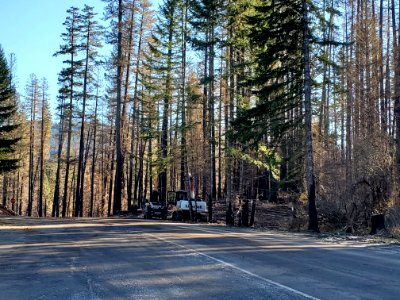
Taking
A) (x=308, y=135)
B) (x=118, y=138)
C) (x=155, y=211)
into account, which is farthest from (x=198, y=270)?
(x=118, y=138)

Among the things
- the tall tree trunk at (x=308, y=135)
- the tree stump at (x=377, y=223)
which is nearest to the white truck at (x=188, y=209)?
the tall tree trunk at (x=308, y=135)

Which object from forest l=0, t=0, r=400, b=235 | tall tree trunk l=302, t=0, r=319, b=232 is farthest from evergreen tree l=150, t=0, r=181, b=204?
tall tree trunk l=302, t=0, r=319, b=232

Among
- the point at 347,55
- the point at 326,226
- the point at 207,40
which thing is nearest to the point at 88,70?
the point at 207,40

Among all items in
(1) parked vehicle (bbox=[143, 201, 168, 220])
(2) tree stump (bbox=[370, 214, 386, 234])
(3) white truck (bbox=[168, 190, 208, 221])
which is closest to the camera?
(2) tree stump (bbox=[370, 214, 386, 234])

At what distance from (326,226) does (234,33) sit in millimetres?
13750

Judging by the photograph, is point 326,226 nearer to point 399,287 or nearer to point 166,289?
point 399,287

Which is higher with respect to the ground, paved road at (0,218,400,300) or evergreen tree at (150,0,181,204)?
evergreen tree at (150,0,181,204)

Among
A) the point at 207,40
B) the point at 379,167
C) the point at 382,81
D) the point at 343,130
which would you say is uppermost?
the point at 207,40

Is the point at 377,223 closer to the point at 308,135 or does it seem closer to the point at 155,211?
the point at 308,135

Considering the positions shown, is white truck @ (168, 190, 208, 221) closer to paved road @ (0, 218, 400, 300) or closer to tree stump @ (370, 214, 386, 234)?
tree stump @ (370, 214, 386, 234)

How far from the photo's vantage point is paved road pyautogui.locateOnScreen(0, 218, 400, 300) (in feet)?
23.1

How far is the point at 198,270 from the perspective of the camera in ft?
29.3

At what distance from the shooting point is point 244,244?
43.9ft

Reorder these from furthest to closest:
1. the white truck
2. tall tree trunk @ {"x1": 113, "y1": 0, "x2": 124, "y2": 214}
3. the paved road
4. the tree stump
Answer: tall tree trunk @ {"x1": 113, "y1": 0, "x2": 124, "y2": 214}
the white truck
the tree stump
the paved road
